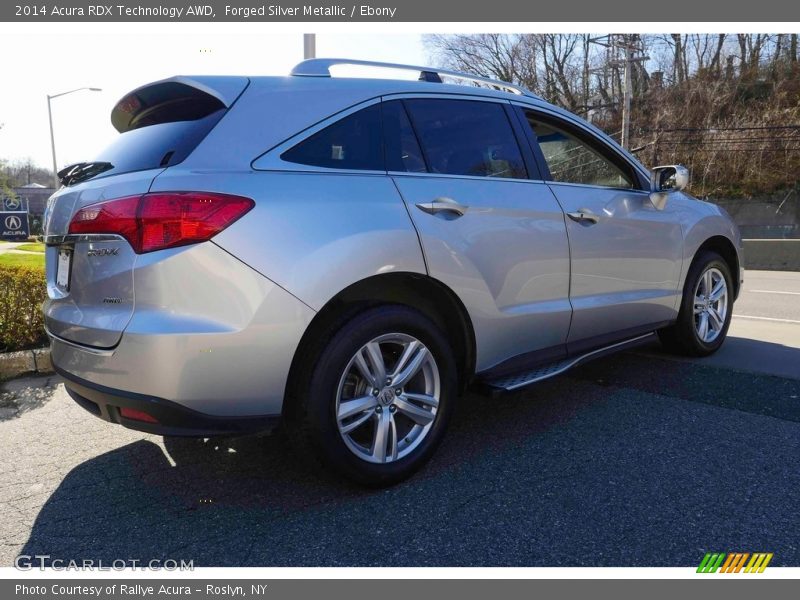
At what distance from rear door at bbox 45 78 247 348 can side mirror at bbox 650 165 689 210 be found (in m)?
3.00

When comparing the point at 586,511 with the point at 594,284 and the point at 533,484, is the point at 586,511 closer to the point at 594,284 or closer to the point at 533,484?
the point at 533,484

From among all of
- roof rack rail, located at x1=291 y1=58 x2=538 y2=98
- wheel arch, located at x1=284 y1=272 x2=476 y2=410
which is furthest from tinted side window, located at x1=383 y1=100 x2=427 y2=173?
wheel arch, located at x1=284 y1=272 x2=476 y2=410

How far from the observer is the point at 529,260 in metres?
3.32

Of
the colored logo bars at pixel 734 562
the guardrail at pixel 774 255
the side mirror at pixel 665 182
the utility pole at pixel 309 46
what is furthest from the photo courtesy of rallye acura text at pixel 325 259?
the guardrail at pixel 774 255

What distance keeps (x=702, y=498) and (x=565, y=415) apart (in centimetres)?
113

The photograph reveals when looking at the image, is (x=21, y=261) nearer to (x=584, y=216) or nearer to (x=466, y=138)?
(x=466, y=138)

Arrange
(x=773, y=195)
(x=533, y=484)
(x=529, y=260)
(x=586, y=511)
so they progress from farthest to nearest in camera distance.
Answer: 1. (x=773, y=195)
2. (x=529, y=260)
3. (x=533, y=484)
4. (x=586, y=511)

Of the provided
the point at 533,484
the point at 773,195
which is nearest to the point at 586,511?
the point at 533,484

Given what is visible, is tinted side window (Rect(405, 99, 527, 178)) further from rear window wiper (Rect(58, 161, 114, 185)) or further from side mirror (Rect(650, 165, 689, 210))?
rear window wiper (Rect(58, 161, 114, 185))

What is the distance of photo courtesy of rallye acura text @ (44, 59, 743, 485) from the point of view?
229 cm

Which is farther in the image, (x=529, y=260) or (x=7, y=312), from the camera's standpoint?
(x=7, y=312)

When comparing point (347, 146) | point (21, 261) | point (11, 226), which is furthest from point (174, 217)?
point (11, 226)

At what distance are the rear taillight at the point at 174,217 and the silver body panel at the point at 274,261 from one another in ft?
0.12

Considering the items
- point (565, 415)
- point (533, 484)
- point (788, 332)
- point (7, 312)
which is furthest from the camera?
point (788, 332)
